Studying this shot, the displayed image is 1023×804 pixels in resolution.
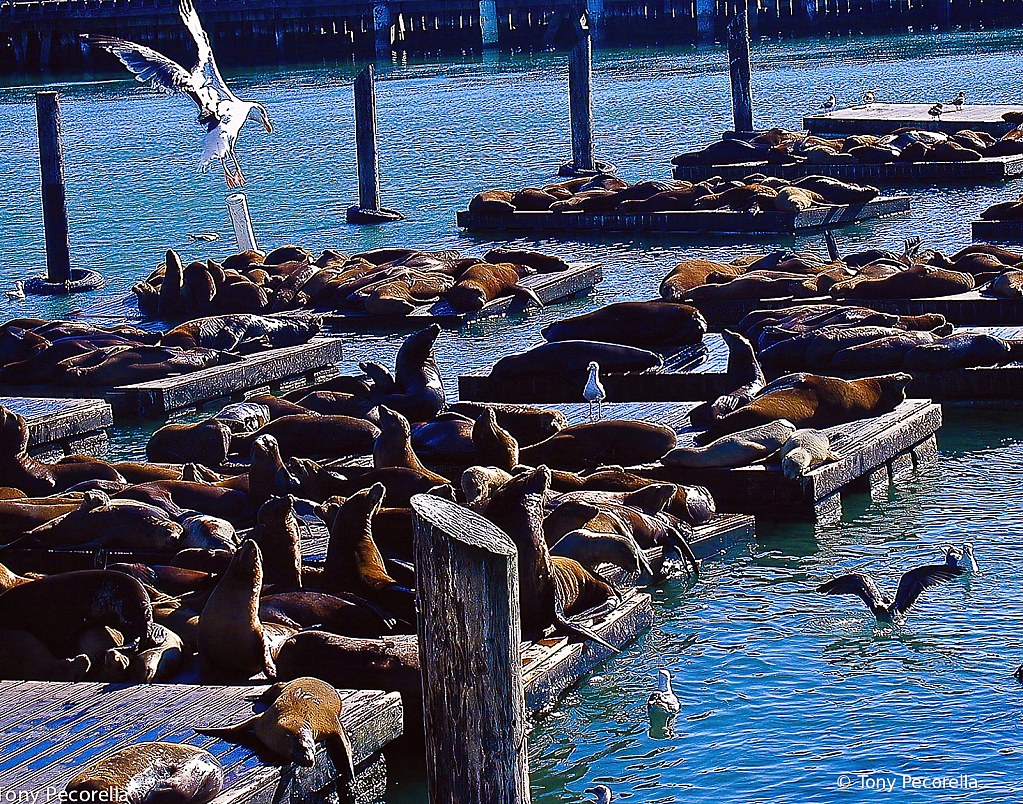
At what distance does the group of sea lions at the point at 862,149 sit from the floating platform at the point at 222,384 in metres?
12.1

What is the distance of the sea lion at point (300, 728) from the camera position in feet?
14.7

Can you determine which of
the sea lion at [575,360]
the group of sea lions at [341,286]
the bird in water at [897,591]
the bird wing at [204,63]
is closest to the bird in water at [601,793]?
the bird in water at [897,591]

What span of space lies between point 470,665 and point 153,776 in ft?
2.81

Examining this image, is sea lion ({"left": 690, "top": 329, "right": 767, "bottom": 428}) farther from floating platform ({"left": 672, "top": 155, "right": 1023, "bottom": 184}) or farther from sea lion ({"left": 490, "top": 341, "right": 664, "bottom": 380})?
floating platform ({"left": 672, "top": 155, "right": 1023, "bottom": 184})

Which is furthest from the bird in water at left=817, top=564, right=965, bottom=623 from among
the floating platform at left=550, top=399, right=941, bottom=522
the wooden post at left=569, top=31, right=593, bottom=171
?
the wooden post at left=569, top=31, right=593, bottom=171

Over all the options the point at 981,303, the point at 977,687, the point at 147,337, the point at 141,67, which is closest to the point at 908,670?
the point at 977,687

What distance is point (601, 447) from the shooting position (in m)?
7.87

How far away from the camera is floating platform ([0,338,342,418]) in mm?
10406

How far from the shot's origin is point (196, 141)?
3359 cm

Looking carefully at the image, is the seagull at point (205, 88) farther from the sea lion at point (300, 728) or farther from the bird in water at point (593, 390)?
the sea lion at point (300, 728)

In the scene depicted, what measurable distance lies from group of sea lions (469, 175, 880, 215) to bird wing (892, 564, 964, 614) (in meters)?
11.8

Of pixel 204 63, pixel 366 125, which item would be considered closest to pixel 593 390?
pixel 204 63

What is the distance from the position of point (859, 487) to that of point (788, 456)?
71cm

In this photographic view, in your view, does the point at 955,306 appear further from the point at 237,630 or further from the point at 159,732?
the point at 159,732
